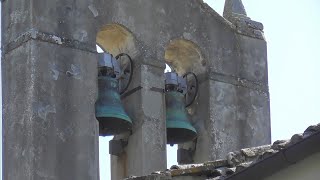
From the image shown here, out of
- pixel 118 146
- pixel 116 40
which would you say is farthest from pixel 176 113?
pixel 116 40

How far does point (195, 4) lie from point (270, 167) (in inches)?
216

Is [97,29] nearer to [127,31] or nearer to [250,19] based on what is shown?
[127,31]

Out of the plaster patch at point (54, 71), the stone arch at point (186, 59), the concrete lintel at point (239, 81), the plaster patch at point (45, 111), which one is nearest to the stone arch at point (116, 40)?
the stone arch at point (186, 59)

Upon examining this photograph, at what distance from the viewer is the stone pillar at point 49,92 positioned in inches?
533

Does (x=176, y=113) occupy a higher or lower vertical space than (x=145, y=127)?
higher

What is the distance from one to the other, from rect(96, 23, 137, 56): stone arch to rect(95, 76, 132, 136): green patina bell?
0.45 m

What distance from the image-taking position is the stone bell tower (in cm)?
1366

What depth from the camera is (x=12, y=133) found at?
13.8 m

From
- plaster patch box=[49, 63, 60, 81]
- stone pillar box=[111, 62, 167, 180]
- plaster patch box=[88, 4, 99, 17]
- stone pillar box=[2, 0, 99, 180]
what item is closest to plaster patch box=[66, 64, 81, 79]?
stone pillar box=[2, 0, 99, 180]

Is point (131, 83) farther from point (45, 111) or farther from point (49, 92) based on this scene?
point (45, 111)

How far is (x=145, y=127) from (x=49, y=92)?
1205 millimetres

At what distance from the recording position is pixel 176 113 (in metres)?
14.9

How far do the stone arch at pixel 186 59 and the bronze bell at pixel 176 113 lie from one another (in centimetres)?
24

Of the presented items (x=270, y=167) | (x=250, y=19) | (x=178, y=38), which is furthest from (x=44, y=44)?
(x=270, y=167)
